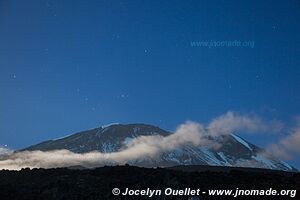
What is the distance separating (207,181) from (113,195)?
1220 cm

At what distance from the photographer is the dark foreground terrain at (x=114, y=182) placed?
46184 mm

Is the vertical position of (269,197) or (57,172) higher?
(57,172)

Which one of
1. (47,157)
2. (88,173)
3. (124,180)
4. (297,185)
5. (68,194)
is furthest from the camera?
(47,157)

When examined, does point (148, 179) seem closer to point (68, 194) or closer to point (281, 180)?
point (68, 194)

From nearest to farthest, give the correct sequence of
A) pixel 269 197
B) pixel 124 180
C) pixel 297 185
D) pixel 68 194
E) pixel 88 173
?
1. pixel 269 197
2. pixel 68 194
3. pixel 297 185
4. pixel 124 180
5. pixel 88 173

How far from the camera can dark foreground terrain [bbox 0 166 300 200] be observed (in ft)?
152

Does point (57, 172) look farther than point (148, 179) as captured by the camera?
Yes

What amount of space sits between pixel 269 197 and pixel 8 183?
91.4 ft

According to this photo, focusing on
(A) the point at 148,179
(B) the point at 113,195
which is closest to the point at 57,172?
(A) the point at 148,179

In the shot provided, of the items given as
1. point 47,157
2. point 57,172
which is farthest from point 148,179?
point 47,157

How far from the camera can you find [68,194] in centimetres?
4675

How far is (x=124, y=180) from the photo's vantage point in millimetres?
53531

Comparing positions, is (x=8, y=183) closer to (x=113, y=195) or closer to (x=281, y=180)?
(x=113, y=195)

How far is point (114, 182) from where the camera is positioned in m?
51.6
